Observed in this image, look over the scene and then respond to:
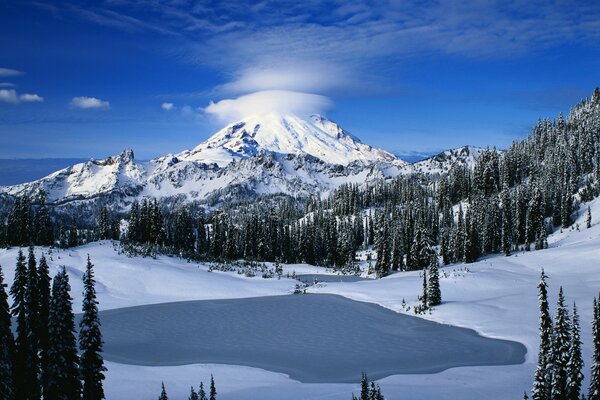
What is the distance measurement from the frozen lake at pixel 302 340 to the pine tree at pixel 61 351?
13.4m

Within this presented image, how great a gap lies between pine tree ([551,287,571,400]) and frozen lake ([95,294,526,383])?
34.5ft

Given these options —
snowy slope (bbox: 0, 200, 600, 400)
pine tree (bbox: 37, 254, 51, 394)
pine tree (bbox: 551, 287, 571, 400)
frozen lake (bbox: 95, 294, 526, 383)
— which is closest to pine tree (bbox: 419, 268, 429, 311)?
snowy slope (bbox: 0, 200, 600, 400)

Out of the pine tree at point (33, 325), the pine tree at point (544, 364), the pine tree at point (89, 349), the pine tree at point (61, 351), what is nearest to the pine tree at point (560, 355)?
the pine tree at point (544, 364)

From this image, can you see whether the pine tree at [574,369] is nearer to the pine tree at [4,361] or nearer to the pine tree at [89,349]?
the pine tree at [89,349]

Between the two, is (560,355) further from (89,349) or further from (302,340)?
(89,349)

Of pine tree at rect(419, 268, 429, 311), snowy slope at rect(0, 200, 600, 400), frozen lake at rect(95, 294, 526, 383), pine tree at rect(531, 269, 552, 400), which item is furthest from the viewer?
pine tree at rect(419, 268, 429, 311)

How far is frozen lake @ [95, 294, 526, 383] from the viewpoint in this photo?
36.8 m

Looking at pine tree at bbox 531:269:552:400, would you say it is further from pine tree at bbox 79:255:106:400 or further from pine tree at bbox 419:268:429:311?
pine tree at bbox 419:268:429:311

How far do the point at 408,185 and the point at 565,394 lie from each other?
580 feet

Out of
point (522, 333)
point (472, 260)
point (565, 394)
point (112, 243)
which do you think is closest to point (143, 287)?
point (112, 243)

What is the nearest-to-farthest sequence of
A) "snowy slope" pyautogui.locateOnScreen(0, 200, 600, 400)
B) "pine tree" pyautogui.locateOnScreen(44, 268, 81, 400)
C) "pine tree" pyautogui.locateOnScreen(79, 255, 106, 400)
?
"pine tree" pyautogui.locateOnScreen(44, 268, 81, 400) < "pine tree" pyautogui.locateOnScreen(79, 255, 106, 400) < "snowy slope" pyautogui.locateOnScreen(0, 200, 600, 400)

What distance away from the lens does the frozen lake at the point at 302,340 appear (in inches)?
1448

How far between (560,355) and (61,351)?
2753cm

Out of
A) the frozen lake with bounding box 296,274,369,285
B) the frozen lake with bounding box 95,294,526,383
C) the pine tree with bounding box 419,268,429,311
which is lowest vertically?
the frozen lake with bounding box 95,294,526,383
